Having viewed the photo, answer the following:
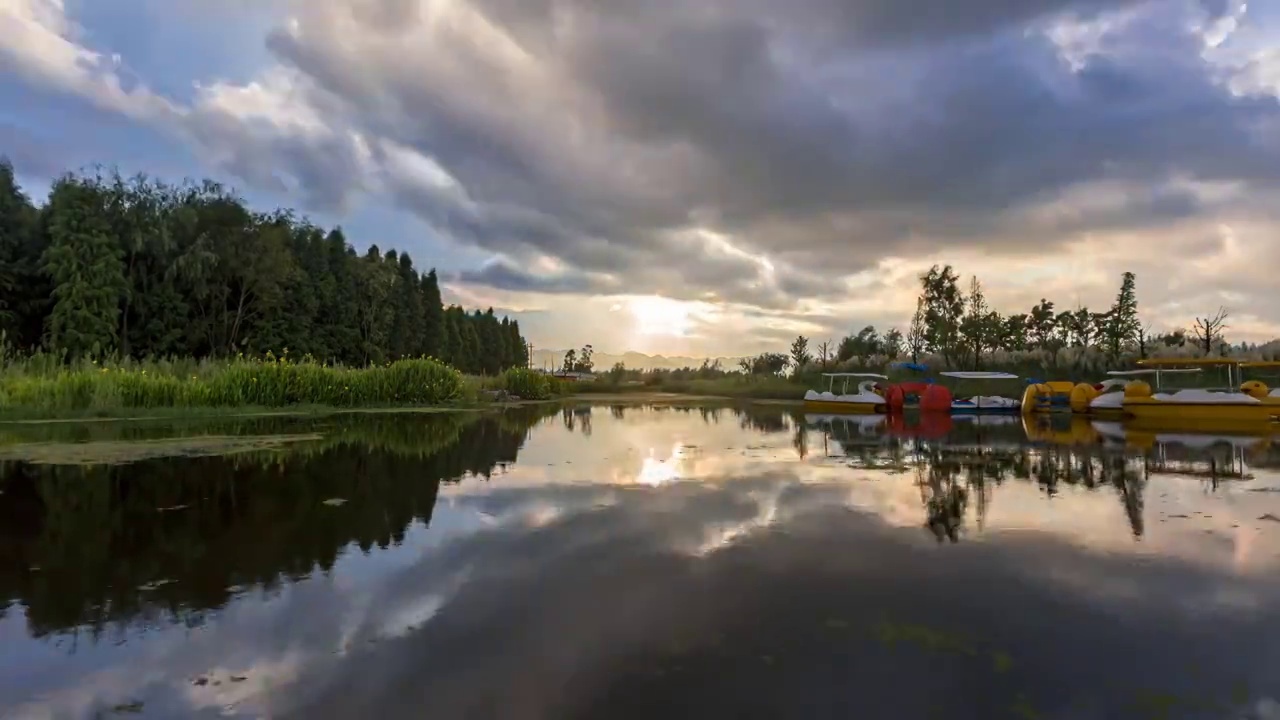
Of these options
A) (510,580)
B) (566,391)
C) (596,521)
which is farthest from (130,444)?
(566,391)

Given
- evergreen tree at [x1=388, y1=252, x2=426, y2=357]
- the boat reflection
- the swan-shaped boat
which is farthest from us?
evergreen tree at [x1=388, y1=252, x2=426, y2=357]

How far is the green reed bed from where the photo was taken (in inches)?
835

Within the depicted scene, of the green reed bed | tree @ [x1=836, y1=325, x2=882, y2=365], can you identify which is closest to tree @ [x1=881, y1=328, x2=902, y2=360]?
tree @ [x1=836, y1=325, x2=882, y2=365]

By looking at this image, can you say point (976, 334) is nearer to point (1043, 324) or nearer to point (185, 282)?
point (1043, 324)

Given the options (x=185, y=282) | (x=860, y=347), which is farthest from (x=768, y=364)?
(x=185, y=282)

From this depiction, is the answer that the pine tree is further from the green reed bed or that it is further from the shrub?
the green reed bed

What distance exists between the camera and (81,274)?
31.4 m

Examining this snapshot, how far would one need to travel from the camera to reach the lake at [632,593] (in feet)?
13.0

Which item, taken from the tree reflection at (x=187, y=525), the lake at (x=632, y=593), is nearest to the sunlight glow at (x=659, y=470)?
the lake at (x=632, y=593)

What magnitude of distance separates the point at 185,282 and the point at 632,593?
41604 millimetres

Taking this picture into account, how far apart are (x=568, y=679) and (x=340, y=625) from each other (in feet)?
6.33

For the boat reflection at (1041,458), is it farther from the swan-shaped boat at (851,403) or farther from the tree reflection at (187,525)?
the swan-shaped boat at (851,403)

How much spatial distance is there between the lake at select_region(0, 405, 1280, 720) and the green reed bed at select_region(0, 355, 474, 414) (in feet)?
37.4

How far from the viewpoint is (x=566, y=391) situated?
6072cm
